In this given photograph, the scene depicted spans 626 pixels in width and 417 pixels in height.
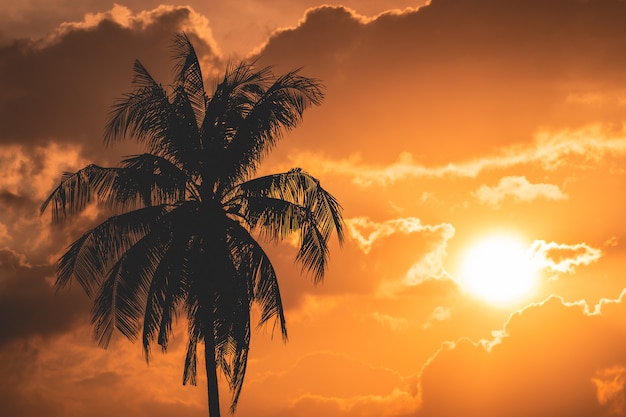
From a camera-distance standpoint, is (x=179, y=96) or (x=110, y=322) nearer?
(x=110, y=322)

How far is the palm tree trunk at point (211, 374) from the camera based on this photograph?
28.0 metres

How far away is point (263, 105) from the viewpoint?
29.5 meters

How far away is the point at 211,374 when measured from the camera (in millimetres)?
28047

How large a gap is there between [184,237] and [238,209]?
189 centimetres

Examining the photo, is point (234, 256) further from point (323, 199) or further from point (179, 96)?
point (179, 96)

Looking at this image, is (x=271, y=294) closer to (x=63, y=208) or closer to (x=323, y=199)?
(x=323, y=199)

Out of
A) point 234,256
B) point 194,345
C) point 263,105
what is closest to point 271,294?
point 234,256

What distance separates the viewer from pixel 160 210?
28500mm

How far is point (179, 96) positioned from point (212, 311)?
6.63m

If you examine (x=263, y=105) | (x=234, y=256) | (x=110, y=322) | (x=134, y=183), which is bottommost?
(x=110, y=322)

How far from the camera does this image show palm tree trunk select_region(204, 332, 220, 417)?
2800 cm

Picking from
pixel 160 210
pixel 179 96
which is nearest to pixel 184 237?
pixel 160 210

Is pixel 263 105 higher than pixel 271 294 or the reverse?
higher

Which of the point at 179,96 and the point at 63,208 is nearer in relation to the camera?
the point at 63,208
